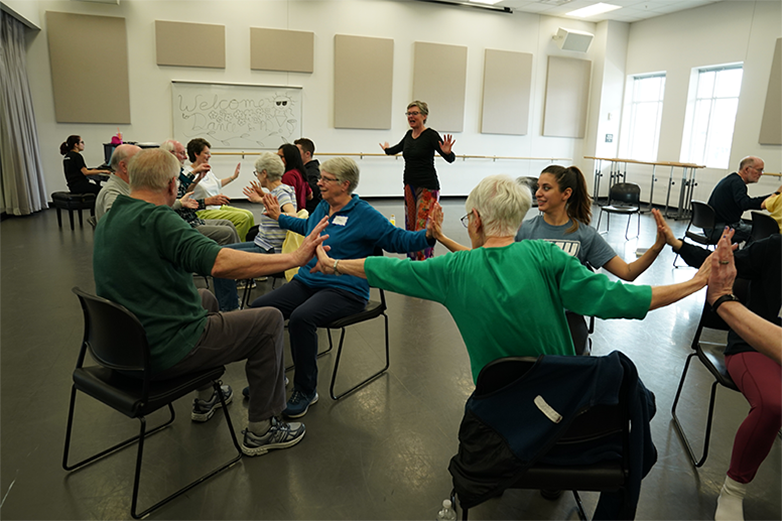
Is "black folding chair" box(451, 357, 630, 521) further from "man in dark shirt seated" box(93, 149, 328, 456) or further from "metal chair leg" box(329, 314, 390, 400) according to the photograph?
"metal chair leg" box(329, 314, 390, 400)

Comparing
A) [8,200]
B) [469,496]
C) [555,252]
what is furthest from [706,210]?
[8,200]

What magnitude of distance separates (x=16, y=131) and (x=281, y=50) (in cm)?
449

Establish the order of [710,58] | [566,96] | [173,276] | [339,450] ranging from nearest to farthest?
[173,276], [339,450], [710,58], [566,96]

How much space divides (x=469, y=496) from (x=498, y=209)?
34.0 inches

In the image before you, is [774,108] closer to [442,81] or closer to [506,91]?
[506,91]

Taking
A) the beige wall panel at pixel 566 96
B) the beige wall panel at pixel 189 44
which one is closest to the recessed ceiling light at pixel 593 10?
the beige wall panel at pixel 566 96

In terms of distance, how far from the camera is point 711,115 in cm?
1012

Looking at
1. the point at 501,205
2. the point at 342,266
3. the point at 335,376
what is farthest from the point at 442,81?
the point at 501,205

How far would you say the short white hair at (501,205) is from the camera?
65.6 inches

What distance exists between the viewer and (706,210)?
5.35m

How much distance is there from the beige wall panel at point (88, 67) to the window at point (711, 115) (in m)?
10.7

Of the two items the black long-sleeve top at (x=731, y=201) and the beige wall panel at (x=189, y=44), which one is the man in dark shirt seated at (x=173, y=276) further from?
the beige wall panel at (x=189, y=44)

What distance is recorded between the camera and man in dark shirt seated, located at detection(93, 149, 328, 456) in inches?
73.6

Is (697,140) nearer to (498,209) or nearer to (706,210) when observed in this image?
(706,210)
